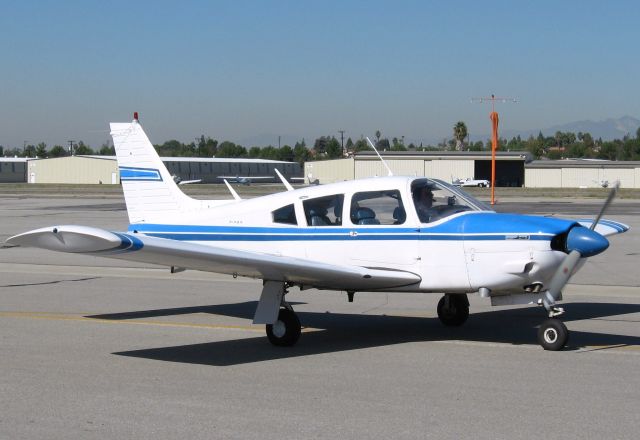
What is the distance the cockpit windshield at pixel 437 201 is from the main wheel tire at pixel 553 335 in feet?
4.81

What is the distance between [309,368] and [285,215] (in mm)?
2280

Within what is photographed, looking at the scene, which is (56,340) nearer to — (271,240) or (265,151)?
(271,240)

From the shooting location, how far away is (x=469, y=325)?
11352mm

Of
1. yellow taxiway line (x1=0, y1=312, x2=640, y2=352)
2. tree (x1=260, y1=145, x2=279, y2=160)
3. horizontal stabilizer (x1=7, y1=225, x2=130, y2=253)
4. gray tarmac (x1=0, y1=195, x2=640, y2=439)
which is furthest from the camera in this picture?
tree (x1=260, y1=145, x2=279, y2=160)

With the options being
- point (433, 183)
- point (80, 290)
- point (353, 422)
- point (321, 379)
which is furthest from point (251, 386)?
point (80, 290)

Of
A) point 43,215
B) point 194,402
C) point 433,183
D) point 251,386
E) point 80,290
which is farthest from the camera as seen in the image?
point 43,215

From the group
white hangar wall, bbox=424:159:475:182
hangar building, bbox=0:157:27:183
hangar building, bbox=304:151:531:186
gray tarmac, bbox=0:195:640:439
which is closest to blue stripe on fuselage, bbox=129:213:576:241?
gray tarmac, bbox=0:195:640:439

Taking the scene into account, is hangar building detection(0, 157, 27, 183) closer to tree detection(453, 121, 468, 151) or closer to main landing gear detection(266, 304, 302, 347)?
tree detection(453, 121, 468, 151)

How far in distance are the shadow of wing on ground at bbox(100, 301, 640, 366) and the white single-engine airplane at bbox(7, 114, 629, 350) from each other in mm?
342

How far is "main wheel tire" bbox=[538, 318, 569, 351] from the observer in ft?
30.7

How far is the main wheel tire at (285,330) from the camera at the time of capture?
995 centimetres

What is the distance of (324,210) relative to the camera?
10336mm

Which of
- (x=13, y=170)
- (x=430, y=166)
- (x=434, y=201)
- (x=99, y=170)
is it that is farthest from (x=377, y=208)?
(x=13, y=170)

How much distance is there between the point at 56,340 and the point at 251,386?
3.39 metres
